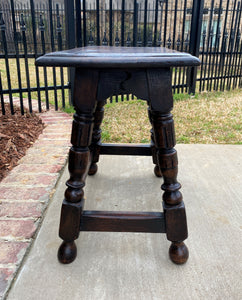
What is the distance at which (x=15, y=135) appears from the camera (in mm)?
2547

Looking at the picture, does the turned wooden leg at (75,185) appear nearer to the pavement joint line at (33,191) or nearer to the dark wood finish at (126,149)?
the pavement joint line at (33,191)

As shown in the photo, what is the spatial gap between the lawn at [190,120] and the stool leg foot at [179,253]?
4.97 feet


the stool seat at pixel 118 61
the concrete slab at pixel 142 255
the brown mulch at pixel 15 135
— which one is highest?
the stool seat at pixel 118 61

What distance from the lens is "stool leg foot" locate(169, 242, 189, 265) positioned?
116 centimetres

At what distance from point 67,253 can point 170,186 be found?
51 centimetres

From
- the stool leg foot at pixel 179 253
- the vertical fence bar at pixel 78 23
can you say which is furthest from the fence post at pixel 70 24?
the stool leg foot at pixel 179 253

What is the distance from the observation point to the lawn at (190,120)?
8.84 feet

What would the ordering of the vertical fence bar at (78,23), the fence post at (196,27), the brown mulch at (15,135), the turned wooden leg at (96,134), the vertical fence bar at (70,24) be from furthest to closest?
the fence post at (196,27) < the vertical fence bar at (78,23) < the vertical fence bar at (70,24) < the brown mulch at (15,135) < the turned wooden leg at (96,134)

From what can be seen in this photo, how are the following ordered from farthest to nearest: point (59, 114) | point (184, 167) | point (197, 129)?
1. point (59, 114)
2. point (197, 129)
3. point (184, 167)

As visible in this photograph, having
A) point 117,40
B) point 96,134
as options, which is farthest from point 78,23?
point 96,134

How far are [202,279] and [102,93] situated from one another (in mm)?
812

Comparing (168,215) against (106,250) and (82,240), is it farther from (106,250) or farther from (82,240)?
(82,240)

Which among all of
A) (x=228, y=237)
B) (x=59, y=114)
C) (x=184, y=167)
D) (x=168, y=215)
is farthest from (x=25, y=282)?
(x=59, y=114)

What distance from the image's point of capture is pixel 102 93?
1045 mm
